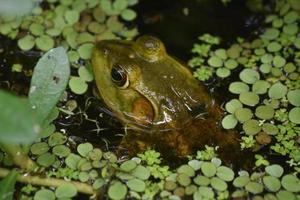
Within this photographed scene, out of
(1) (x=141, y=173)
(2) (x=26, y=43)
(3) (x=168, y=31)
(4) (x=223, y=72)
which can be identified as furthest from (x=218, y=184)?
(2) (x=26, y=43)

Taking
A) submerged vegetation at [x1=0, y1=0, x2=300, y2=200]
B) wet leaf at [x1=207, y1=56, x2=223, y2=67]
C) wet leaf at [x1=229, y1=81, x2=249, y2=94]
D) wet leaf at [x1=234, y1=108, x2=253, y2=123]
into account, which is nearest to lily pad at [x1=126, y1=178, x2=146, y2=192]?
submerged vegetation at [x1=0, y1=0, x2=300, y2=200]

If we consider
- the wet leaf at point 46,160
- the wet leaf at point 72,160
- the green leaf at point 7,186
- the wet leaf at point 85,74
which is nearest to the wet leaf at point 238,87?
the wet leaf at point 85,74

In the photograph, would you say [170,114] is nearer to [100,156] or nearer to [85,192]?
[100,156]

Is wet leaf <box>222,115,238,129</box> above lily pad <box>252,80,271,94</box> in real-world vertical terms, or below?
below

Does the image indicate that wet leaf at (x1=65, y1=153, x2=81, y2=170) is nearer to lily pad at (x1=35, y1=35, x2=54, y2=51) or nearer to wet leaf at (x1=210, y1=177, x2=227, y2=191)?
wet leaf at (x1=210, y1=177, x2=227, y2=191)

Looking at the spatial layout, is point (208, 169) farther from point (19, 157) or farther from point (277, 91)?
point (19, 157)

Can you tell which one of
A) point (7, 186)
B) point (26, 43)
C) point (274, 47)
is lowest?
point (7, 186)

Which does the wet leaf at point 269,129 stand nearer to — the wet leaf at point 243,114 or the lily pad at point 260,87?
the wet leaf at point 243,114
